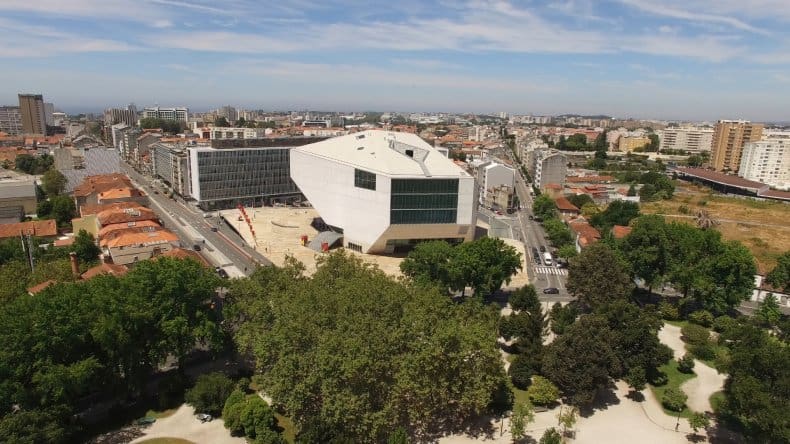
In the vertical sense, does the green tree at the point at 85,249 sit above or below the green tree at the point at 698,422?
above

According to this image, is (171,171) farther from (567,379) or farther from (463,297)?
(567,379)

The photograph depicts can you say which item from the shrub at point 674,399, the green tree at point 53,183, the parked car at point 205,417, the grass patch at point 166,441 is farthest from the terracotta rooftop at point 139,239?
the shrub at point 674,399

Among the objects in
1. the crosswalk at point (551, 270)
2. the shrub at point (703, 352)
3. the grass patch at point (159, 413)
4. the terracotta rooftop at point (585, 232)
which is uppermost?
the terracotta rooftop at point (585, 232)

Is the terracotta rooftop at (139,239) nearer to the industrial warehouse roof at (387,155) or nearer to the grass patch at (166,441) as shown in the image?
the industrial warehouse roof at (387,155)

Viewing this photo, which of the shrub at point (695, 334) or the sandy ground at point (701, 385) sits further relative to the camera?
the shrub at point (695, 334)

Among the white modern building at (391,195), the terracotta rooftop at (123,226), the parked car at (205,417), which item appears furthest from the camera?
the white modern building at (391,195)

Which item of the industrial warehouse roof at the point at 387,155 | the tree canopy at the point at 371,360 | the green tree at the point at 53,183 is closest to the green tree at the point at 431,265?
the tree canopy at the point at 371,360

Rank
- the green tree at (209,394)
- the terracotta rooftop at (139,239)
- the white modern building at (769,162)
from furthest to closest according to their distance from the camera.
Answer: the white modern building at (769,162) < the terracotta rooftop at (139,239) < the green tree at (209,394)

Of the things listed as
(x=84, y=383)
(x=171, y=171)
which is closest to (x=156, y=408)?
(x=84, y=383)
